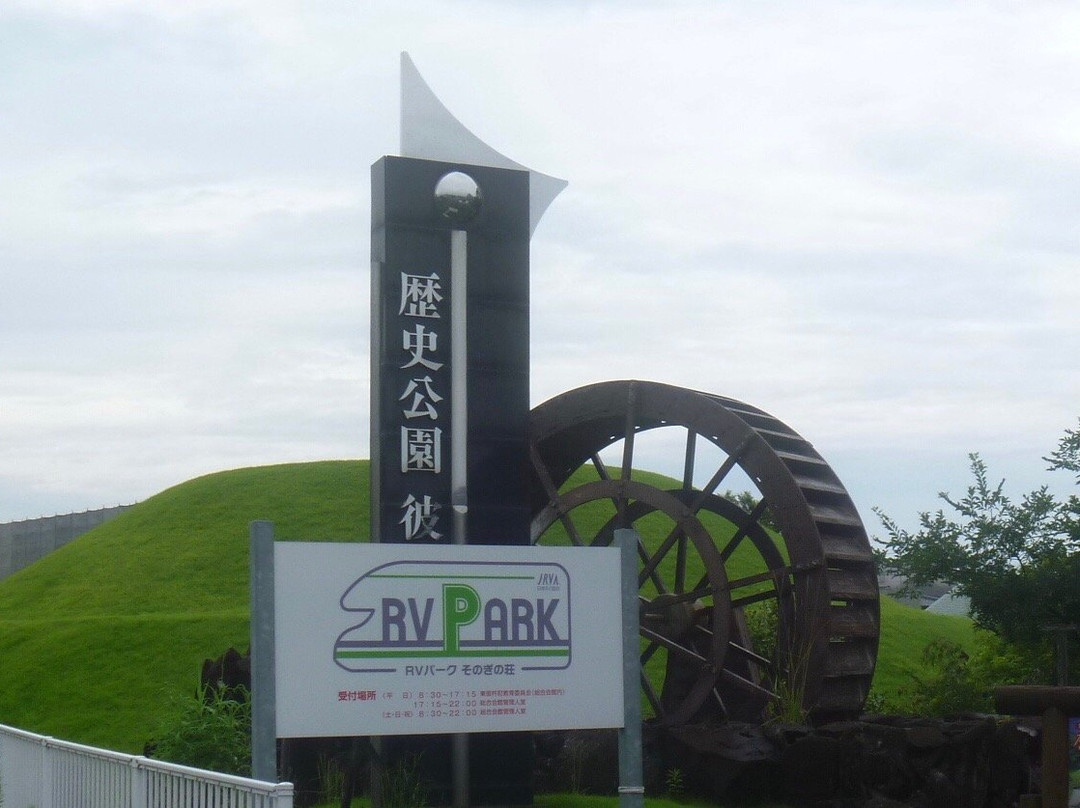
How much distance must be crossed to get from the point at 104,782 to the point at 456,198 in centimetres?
659

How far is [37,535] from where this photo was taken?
58875 mm

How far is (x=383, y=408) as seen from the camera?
13.6 metres

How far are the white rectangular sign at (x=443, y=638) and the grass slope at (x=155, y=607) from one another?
51.3ft

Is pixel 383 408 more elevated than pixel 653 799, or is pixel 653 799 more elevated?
pixel 383 408

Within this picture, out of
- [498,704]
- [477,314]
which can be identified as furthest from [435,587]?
[477,314]

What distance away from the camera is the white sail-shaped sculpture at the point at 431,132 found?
1423cm

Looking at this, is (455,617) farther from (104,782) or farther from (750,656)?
(750,656)

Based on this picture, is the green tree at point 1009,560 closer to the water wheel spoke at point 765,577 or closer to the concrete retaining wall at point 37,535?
the water wheel spoke at point 765,577

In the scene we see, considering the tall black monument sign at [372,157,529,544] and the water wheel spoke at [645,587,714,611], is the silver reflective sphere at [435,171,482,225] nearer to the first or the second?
the tall black monument sign at [372,157,529,544]

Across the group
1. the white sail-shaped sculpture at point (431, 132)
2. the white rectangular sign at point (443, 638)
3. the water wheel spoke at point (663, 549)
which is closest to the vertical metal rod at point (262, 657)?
the white rectangular sign at point (443, 638)

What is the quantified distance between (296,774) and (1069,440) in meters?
12.4

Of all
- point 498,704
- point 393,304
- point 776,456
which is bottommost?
point 498,704

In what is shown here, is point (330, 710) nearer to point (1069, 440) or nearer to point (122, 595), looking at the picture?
point (1069, 440)

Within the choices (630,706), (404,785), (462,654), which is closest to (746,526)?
(404,785)
